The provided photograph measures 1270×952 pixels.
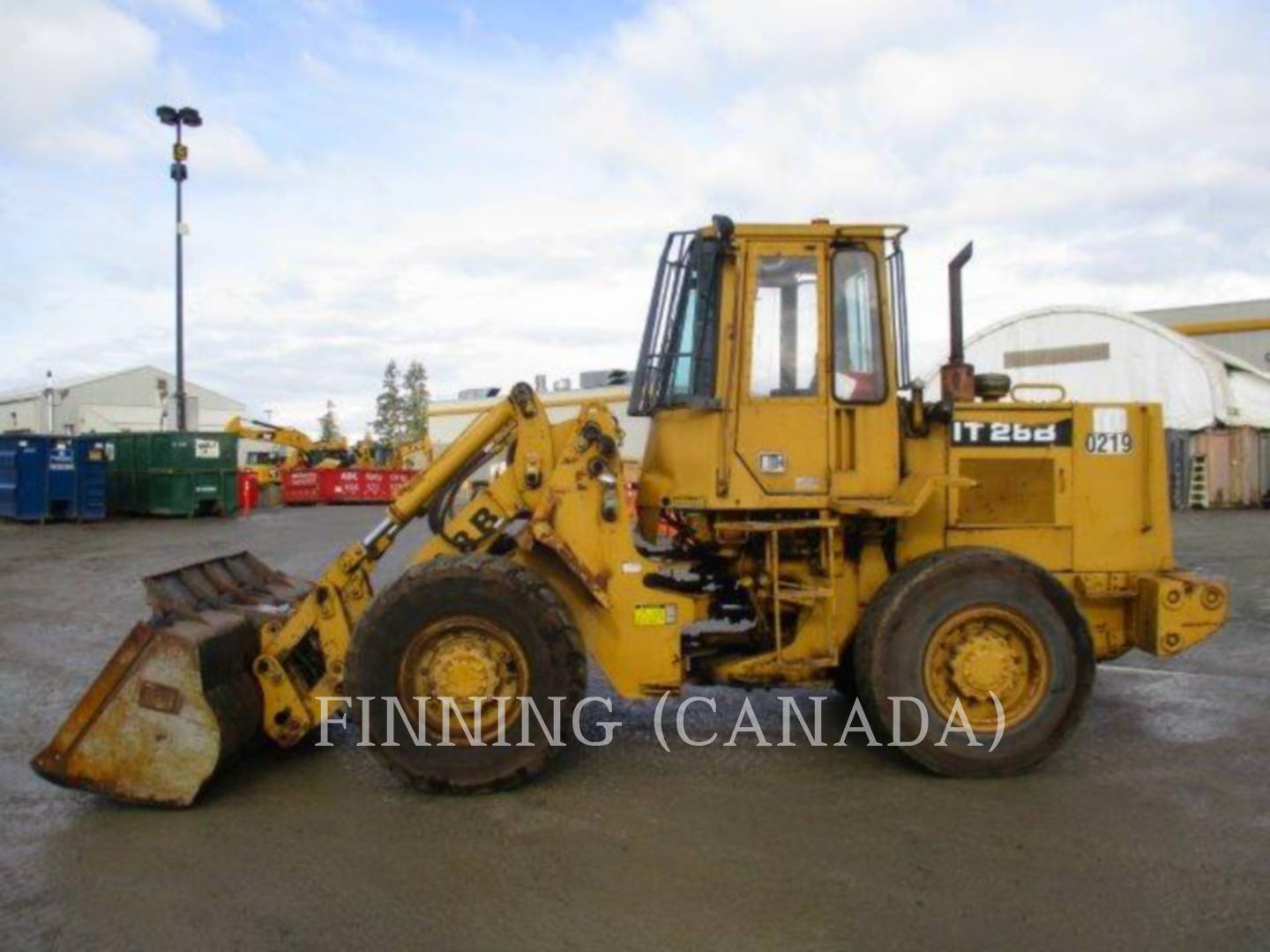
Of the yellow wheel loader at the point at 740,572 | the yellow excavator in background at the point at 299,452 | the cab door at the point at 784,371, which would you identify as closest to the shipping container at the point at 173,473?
the yellow excavator in background at the point at 299,452

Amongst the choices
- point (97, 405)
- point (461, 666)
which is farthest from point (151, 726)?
point (97, 405)

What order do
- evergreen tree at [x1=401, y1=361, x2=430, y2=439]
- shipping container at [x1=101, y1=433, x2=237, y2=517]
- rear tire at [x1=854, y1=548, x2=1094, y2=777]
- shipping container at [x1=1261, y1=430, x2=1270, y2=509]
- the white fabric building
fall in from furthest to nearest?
evergreen tree at [x1=401, y1=361, x2=430, y2=439], the white fabric building, shipping container at [x1=1261, y1=430, x2=1270, y2=509], shipping container at [x1=101, y1=433, x2=237, y2=517], rear tire at [x1=854, y1=548, x2=1094, y2=777]

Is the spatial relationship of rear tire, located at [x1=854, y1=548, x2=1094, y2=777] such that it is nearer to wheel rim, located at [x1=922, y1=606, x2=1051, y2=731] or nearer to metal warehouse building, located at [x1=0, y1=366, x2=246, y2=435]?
wheel rim, located at [x1=922, y1=606, x2=1051, y2=731]

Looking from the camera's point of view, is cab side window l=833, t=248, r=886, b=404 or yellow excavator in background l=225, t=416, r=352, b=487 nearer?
cab side window l=833, t=248, r=886, b=404

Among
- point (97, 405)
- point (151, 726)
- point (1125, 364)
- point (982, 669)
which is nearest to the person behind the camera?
point (151, 726)

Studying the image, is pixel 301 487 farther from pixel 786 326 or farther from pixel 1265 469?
pixel 786 326

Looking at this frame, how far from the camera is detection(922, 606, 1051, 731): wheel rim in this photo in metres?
5.54

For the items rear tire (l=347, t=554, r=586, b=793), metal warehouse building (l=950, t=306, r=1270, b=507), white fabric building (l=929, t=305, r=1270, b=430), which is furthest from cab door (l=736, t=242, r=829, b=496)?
white fabric building (l=929, t=305, r=1270, b=430)

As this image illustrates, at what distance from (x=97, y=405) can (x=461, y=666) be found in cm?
6259

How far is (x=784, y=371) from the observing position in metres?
5.77

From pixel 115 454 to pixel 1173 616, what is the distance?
25.9 meters

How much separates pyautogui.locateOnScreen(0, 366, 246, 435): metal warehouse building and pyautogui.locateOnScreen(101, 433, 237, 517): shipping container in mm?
25239

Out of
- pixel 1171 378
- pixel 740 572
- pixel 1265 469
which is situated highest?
pixel 1171 378

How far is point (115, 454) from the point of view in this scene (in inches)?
1037
